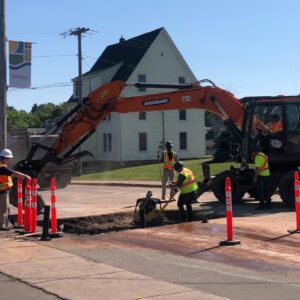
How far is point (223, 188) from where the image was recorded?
17406mm

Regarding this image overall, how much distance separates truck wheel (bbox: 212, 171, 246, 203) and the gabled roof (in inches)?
1220

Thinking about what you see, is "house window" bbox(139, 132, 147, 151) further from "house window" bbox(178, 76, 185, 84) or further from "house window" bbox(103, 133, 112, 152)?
"house window" bbox(178, 76, 185, 84)

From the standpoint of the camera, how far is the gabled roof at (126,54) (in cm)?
4841

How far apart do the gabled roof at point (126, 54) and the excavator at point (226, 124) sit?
30431mm

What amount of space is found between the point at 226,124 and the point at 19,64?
6.44 m

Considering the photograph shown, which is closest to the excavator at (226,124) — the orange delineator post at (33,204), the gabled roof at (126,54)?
the orange delineator post at (33,204)

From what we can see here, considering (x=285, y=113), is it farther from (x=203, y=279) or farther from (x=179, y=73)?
(x=179, y=73)

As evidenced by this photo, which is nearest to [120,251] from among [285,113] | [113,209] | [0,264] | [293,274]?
[0,264]

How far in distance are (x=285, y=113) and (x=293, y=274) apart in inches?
362

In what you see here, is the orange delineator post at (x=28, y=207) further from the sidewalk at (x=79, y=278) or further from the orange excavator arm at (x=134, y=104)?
the orange excavator arm at (x=134, y=104)

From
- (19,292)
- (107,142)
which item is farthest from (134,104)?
(107,142)

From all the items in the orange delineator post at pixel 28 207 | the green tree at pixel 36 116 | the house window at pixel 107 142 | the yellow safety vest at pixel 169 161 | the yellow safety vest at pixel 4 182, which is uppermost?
the green tree at pixel 36 116

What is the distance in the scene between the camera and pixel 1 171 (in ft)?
41.9

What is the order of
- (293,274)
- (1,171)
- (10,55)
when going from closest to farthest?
(293,274)
(1,171)
(10,55)
